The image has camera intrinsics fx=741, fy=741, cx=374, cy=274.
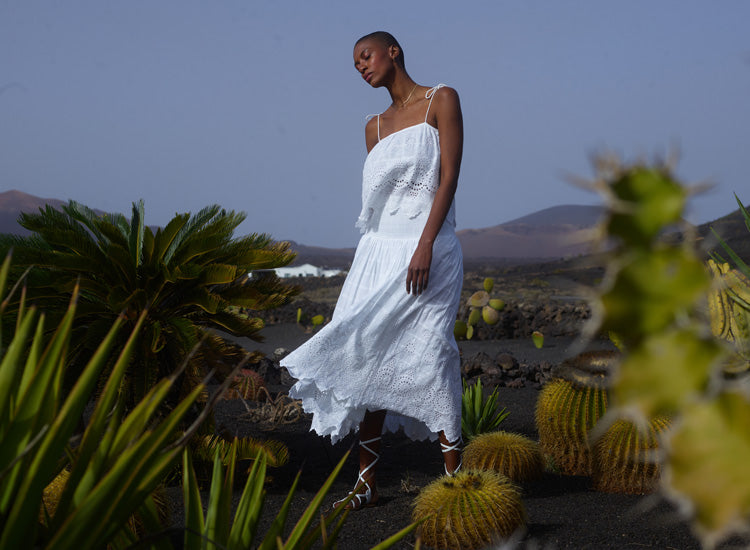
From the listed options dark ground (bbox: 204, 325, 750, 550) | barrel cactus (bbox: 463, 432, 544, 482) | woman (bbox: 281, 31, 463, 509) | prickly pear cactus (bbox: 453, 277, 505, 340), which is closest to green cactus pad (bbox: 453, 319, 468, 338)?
prickly pear cactus (bbox: 453, 277, 505, 340)

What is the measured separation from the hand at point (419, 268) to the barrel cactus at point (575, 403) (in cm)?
94

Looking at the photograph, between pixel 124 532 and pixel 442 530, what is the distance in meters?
1.74

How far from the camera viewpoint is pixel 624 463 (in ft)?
12.5

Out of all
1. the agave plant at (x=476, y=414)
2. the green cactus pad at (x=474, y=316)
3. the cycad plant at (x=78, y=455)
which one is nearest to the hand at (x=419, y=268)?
the agave plant at (x=476, y=414)

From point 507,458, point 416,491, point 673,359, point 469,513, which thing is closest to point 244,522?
point 673,359

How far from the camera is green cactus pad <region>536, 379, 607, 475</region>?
4043 mm

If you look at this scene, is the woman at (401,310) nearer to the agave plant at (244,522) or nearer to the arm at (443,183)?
the arm at (443,183)

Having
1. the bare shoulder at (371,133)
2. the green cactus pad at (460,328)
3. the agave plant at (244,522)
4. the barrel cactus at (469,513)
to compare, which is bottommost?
the barrel cactus at (469,513)

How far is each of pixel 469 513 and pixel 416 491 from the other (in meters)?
0.95

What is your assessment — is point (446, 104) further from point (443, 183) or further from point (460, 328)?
point (460, 328)

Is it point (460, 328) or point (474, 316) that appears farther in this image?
point (474, 316)

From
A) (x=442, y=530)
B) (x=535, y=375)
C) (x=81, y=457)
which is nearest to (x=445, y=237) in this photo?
(x=442, y=530)

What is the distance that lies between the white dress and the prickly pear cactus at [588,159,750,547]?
3.34 meters

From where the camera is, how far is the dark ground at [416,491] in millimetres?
3252
